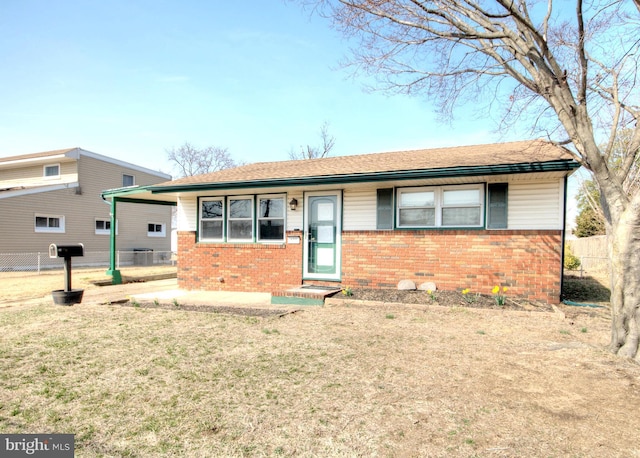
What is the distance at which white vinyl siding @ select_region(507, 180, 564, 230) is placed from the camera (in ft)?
26.3

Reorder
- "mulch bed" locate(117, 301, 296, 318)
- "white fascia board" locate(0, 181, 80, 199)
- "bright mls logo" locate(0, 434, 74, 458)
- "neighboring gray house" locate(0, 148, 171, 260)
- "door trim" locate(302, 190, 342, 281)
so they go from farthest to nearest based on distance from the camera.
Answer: "neighboring gray house" locate(0, 148, 171, 260) < "white fascia board" locate(0, 181, 80, 199) < "door trim" locate(302, 190, 342, 281) < "mulch bed" locate(117, 301, 296, 318) < "bright mls logo" locate(0, 434, 74, 458)

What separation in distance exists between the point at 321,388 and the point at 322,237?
652cm

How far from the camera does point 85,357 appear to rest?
4.58 metres

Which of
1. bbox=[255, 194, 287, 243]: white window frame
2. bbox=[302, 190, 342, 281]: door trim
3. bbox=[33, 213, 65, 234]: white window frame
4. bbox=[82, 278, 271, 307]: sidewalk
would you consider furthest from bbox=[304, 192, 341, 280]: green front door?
bbox=[33, 213, 65, 234]: white window frame

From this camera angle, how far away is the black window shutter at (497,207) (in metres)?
8.34

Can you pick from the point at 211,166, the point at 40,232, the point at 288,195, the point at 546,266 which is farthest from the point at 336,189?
the point at 211,166

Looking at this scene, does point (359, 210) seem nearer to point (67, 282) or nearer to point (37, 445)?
point (67, 282)

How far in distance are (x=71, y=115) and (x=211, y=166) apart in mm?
29062

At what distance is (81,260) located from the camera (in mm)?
21031

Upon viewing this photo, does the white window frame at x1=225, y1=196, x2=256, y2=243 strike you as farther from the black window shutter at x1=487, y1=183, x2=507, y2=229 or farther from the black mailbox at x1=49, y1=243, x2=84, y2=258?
the black window shutter at x1=487, y1=183, x2=507, y2=229

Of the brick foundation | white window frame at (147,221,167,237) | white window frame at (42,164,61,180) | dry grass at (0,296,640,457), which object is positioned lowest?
dry grass at (0,296,640,457)

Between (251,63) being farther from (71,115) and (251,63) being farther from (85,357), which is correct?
(85,357)

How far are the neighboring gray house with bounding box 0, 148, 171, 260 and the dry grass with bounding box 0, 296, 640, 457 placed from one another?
627 inches


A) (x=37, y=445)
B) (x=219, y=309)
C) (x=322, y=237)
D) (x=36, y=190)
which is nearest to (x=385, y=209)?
(x=322, y=237)
